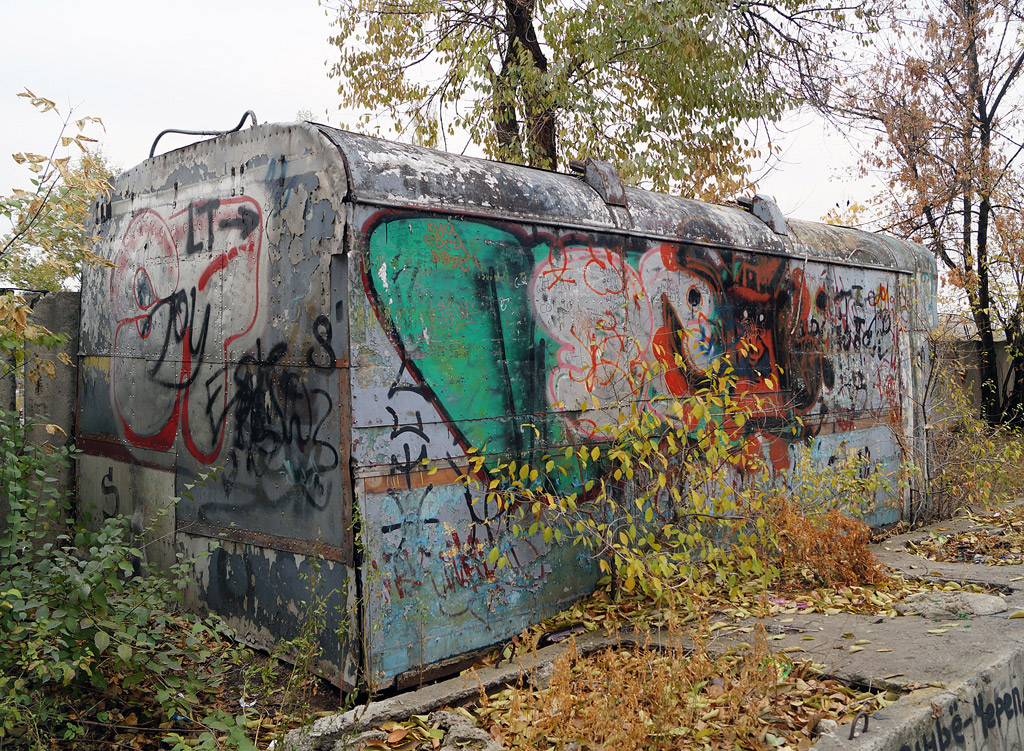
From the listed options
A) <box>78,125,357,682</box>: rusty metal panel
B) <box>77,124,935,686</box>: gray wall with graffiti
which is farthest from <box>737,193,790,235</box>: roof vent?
<box>78,125,357,682</box>: rusty metal panel

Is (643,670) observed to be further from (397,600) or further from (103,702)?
(103,702)

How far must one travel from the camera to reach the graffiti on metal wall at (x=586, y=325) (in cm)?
418

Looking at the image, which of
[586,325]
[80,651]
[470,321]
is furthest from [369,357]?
[80,651]

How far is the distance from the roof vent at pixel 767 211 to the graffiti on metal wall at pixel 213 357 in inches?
169

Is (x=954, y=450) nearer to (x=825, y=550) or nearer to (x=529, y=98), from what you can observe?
(x=825, y=550)

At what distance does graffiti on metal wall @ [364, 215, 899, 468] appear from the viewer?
4.18 metres

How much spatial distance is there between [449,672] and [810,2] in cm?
1068

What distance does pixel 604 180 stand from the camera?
524cm

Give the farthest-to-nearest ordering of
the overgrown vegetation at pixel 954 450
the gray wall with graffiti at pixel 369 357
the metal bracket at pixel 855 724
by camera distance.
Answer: the overgrown vegetation at pixel 954 450 → the gray wall with graffiti at pixel 369 357 → the metal bracket at pixel 855 724

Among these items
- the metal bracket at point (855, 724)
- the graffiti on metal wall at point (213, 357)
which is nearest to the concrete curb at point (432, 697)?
the graffiti on metal wall at point (213, 357)

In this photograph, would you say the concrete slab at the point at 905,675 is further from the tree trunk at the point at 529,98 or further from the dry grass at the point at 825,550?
the tree trunk at the point at 529,98

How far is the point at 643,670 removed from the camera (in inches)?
145

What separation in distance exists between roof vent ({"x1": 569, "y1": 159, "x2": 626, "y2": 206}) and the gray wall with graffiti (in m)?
0.02

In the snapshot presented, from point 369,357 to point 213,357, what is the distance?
133cm
